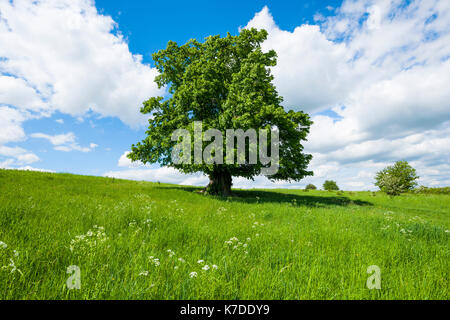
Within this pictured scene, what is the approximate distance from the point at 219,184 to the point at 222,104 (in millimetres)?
8824

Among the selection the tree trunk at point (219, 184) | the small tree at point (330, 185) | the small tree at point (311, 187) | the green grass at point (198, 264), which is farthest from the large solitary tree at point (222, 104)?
the small tree at point (330, 185)

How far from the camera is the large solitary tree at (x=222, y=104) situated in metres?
17.6

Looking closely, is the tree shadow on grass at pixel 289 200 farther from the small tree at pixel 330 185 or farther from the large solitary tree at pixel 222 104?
the small tree at pixel 330 185

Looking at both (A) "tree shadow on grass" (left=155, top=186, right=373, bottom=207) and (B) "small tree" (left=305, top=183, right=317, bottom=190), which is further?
(B) "small tree" (left=305, top=183, right=317, bottom=190)

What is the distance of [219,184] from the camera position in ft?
74.7

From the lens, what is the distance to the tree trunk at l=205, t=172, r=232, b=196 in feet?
73.3
